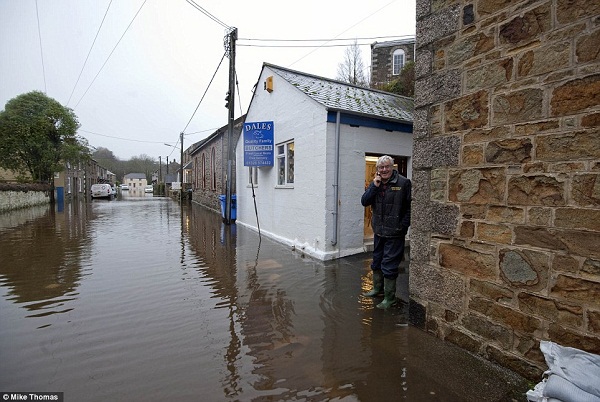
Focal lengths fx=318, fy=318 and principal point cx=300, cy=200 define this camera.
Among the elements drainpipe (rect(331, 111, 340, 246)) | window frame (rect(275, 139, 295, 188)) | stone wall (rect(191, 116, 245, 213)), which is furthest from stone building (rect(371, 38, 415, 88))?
drainpipe (rect(331, 111, 340, 246))

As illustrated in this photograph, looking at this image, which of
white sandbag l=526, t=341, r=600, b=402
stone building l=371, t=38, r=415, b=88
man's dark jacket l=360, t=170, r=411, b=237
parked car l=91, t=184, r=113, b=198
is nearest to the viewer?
white sandbag l=526, t=341, r=600, b=402

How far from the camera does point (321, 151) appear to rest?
6.90 m

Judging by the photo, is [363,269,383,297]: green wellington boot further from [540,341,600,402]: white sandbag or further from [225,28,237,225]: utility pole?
[225,28,237,225]: utility pole

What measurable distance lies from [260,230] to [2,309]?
697cm

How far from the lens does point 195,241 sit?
9156 millimetres

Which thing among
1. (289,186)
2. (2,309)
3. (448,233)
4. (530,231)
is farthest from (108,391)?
(289,186)

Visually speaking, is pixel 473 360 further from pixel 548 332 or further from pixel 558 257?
pixel 558 257

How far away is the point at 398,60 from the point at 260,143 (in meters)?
20.6

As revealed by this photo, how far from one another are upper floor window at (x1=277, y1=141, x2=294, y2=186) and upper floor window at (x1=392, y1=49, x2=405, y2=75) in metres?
20.1

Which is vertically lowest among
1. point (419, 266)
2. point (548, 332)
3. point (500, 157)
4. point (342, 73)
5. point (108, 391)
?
point (108, 391)

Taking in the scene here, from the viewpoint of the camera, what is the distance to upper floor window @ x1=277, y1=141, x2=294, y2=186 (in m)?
8.72

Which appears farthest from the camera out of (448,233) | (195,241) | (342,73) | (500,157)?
(342,73)

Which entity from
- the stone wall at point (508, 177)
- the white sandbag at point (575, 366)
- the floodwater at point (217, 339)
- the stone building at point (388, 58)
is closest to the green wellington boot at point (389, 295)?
the floodwater at point (217, 339)

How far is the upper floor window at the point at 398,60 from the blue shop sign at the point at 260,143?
19.9 meters
